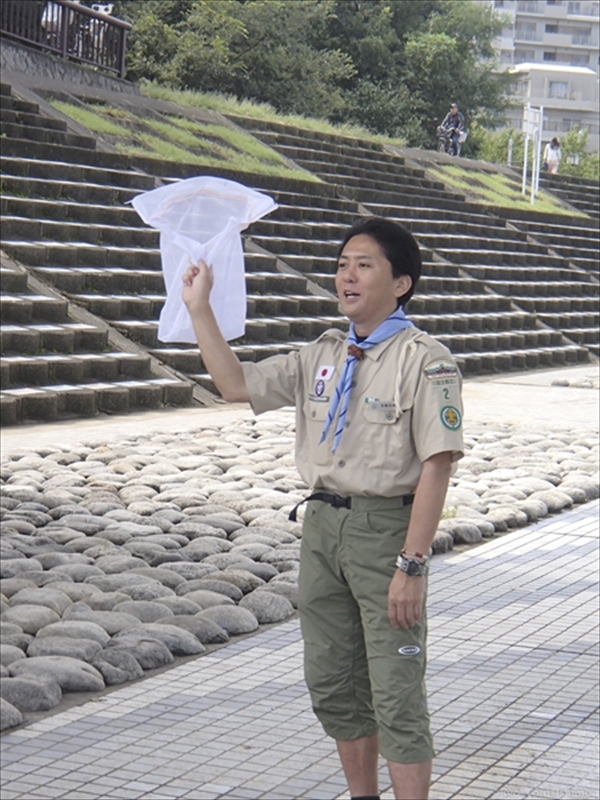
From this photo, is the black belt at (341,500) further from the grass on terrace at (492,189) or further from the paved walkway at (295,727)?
the grass on terrace at (492,189)

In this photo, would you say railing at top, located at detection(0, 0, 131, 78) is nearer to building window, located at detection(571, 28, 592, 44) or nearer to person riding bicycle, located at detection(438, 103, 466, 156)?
person riding bicycle, located at detection(438, 103, 466, 156)

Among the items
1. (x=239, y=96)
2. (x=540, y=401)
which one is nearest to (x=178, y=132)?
(x=540, y=401)

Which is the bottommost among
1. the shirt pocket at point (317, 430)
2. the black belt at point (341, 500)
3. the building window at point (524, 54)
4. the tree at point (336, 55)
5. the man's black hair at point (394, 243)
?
the black belt at point (341, 500)

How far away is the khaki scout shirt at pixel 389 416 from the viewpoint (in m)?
2.87

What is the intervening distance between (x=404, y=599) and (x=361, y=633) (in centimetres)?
22

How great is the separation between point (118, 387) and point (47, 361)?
0.64 metres

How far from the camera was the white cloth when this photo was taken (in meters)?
2.96

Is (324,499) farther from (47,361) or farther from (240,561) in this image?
(47,361)

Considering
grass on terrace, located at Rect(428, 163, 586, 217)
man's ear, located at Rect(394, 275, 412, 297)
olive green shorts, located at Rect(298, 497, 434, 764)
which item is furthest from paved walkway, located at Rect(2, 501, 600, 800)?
grass on terrace, located at Rect(428, 163, 586, 217)

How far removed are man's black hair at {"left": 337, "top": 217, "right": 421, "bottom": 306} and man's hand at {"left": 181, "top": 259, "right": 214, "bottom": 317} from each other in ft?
1.03

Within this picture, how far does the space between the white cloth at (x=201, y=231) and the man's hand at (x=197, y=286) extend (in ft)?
0.08

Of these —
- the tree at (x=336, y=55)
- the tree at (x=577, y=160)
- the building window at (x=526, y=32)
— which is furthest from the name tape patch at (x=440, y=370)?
the building window at (x=526, y=32)

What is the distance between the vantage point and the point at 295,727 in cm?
409

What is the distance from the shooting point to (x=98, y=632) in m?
4.83
